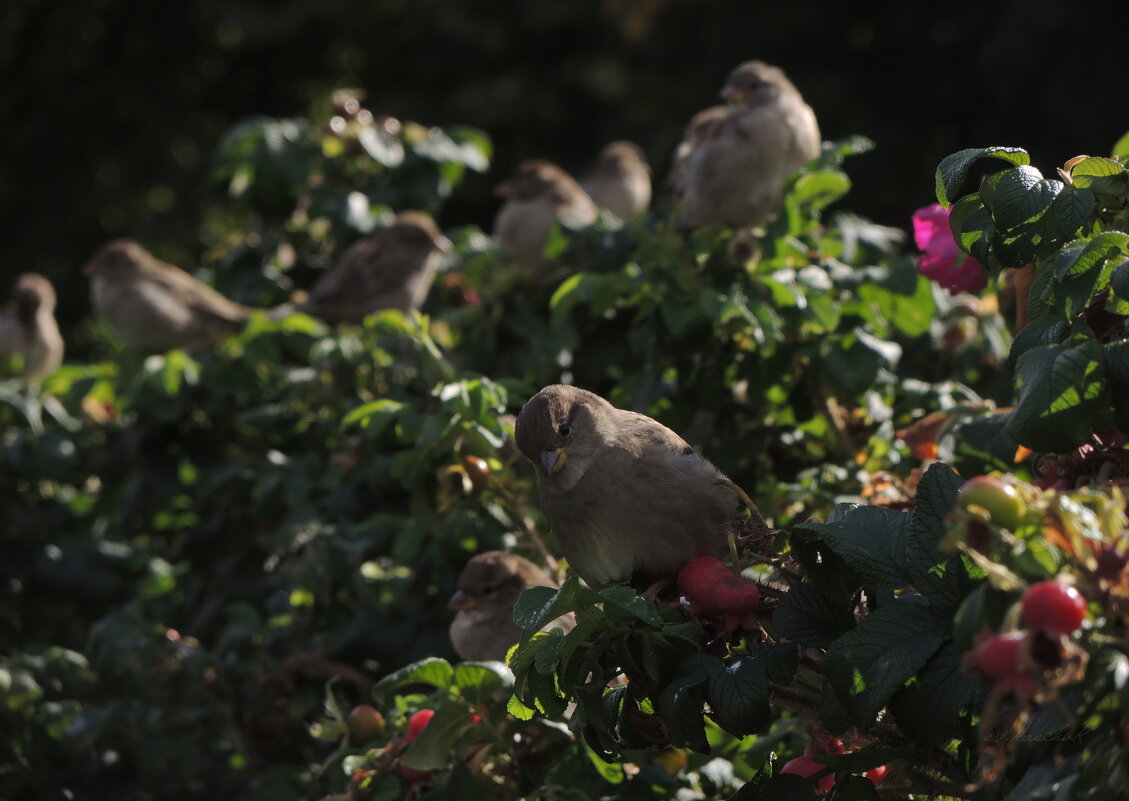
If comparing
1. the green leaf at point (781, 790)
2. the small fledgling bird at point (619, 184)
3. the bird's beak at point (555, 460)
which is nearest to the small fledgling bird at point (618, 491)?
the bird's beak at point (555, 460)

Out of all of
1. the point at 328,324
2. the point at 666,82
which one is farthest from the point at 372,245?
the point at 666,82

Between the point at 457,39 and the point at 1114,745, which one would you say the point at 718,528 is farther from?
the point at 457,39

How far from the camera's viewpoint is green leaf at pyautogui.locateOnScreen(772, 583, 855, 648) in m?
1.57

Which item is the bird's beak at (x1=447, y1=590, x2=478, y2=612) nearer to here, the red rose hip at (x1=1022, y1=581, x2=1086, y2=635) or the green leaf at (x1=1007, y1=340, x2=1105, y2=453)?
the green leaf at (x1=1007, y1=340, x2=1105, y2=453)

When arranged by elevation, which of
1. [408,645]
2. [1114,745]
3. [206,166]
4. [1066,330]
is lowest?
[206,166]

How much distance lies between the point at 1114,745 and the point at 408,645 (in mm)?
1955

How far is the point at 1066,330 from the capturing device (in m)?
1.52

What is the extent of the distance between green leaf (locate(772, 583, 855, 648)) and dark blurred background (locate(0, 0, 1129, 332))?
7.35m

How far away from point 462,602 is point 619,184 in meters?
3.98

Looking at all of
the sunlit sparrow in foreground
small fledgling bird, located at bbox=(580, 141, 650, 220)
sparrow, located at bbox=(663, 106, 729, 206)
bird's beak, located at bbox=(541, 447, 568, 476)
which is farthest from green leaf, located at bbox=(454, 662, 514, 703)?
small fledgling bird, located at bbox=(580, 141, 650, 220)

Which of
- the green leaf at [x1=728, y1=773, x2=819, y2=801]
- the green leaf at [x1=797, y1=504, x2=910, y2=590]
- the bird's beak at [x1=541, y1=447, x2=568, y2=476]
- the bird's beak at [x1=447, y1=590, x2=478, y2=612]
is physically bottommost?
the bird's beak at [x1=447, y1=590, x2=478, y2=612]

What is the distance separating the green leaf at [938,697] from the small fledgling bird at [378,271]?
3360 millimetres

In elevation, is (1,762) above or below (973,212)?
below

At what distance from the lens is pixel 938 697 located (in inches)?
56.6
